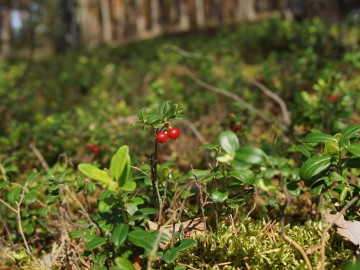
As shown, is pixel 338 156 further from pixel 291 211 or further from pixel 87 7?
pixel 87 7

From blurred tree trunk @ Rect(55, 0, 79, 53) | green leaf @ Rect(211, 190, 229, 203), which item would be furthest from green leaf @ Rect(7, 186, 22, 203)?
blurred tree trunk @ Rect(55, 0, 79, 53)

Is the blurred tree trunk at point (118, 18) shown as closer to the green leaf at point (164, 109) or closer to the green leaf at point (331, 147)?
the green leaf at point (164, 109)

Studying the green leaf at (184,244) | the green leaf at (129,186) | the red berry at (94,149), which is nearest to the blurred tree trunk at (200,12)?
the red berry at (94,149)

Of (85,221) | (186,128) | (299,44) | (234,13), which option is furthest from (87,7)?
(85,221)

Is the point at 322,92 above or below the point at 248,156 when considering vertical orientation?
below

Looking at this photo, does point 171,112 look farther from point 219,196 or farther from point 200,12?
point 200,12

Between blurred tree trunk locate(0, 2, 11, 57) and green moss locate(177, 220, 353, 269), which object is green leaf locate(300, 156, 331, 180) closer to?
green moss locate(177, 220, 353, 269)
